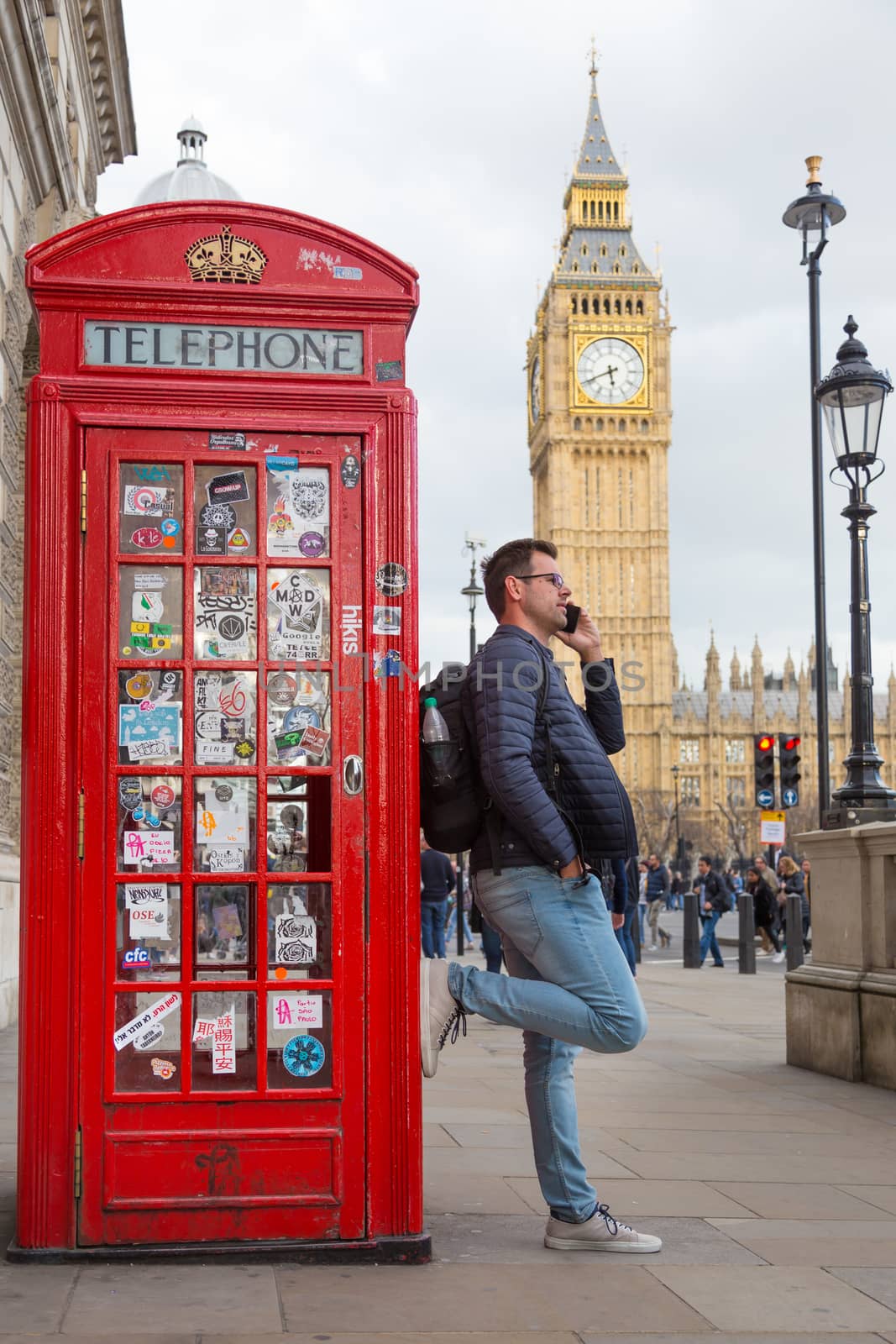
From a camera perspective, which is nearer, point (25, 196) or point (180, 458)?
point (180, 458)

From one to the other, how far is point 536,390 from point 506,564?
100077 mm

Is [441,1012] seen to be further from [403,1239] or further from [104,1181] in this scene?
[104,1181]

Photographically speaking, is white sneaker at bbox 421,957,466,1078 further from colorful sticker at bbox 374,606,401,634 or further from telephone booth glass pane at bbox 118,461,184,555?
telephone booth glass pane at bbox 118,461,184,555

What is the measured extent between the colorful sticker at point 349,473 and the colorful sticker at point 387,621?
371 millimetres

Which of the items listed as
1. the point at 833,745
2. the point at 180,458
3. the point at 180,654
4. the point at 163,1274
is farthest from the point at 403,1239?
the point at 833,745

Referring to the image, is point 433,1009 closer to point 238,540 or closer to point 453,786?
point 453,786

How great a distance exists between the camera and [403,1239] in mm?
4328

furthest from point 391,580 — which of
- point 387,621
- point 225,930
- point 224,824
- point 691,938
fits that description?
point 691,938

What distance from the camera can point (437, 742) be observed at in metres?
4.54

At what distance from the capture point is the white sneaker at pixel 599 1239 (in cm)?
448

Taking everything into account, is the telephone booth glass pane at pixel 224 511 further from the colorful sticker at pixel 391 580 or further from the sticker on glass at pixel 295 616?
the colorful sticker at pixel 391 580

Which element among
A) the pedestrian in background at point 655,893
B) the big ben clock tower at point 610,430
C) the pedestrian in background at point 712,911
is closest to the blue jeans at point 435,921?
the pedestrian in background at point 712,911

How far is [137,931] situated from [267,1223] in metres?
0.88

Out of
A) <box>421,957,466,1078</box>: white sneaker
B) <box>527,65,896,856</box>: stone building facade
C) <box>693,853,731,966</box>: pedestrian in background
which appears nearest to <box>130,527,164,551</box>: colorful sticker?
<box>421,957,466,1078</box>: white sneaker
